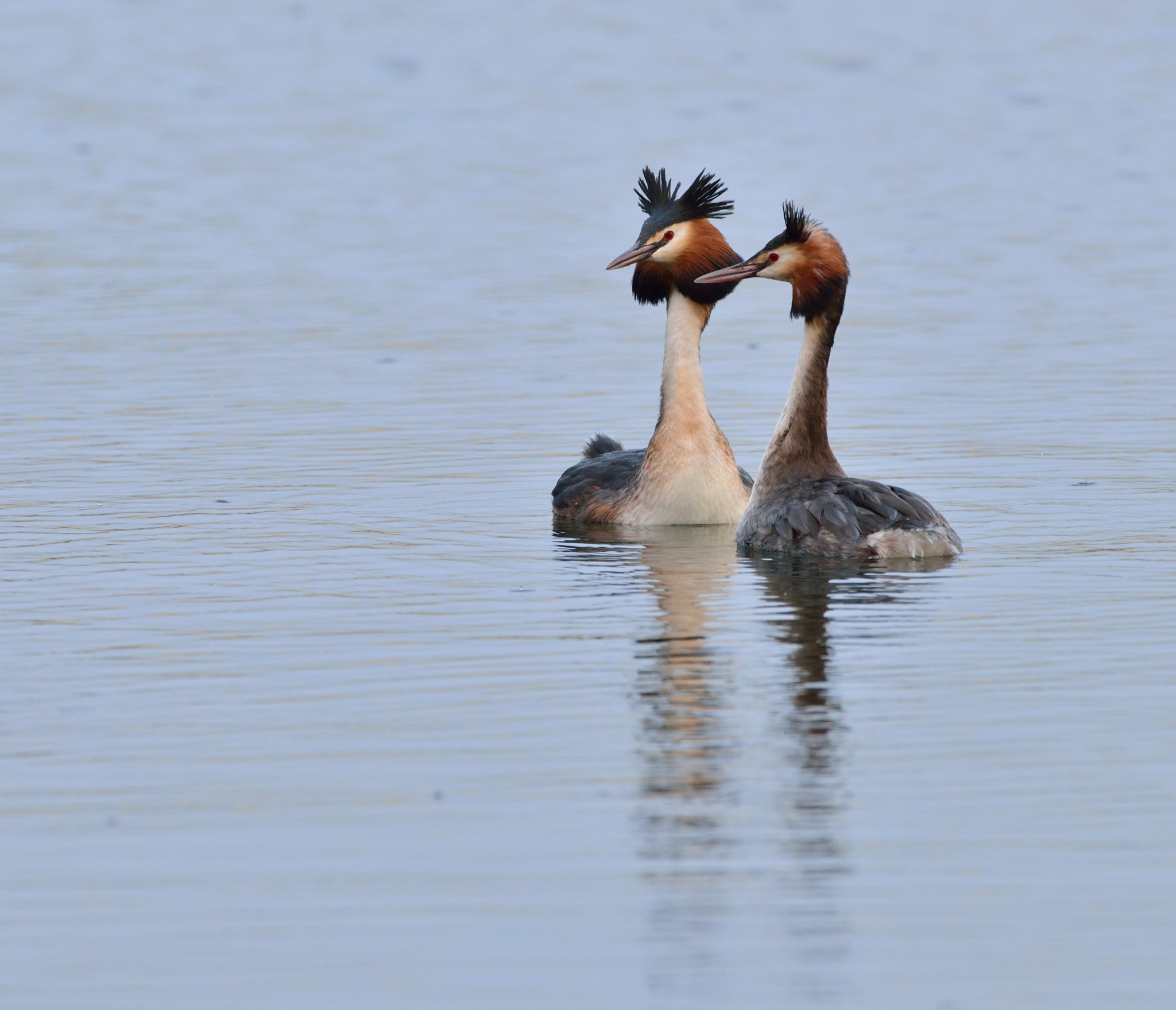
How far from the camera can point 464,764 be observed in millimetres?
8711

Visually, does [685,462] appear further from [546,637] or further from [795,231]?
[546,637]

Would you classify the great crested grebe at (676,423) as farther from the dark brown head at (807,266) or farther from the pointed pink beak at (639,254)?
the dark brown head at (807,266)

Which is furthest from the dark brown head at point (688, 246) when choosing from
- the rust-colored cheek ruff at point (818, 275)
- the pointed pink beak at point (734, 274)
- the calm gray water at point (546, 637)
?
the calm gray water at point (546, 637)

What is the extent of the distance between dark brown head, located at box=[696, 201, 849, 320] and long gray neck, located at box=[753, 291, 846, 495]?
0.21 metres

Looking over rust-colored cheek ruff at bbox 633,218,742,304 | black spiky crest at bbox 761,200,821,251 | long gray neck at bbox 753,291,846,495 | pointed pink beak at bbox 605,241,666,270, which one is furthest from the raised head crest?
pointed pink beak at bbox 605,241,666,270

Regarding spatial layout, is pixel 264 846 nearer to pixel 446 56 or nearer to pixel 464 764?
pixel 464 764

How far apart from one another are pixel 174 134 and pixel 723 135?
9.66 m

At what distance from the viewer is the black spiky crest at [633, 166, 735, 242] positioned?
15.1 meters

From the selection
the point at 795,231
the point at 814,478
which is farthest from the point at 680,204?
the point at 814,478

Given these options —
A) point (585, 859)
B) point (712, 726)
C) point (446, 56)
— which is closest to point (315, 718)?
point (712, 726)

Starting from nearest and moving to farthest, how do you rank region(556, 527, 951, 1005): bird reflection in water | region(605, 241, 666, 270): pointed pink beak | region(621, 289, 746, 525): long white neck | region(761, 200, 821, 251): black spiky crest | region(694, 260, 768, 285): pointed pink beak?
region(556, 527, 951, 1005): bird reflection in water, region(761, 200, 821, 251): black spiky crest, region(694, 260, 768, 285): pointed pink beak, region(621, 289, 746, 525): long white neck, region(605, 241, 666, 270): pointed pink beak

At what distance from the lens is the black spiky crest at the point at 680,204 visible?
15.1m

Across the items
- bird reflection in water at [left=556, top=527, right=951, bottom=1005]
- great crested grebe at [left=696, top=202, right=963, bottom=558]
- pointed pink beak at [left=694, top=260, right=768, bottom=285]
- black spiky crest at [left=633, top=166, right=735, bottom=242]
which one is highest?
black spiky crest at [left=633, top=166, right=735, bottom=242]

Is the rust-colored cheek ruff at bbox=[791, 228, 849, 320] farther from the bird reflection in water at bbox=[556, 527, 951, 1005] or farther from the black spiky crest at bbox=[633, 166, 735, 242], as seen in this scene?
the bird reflection in water at bbox=[556, 527, 951, 1005]
